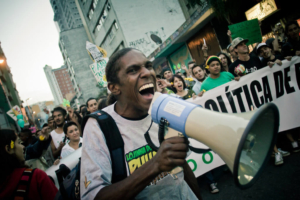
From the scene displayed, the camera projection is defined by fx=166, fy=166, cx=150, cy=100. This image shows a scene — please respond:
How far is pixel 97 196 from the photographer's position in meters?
0.85

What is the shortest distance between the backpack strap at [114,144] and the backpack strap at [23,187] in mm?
1034

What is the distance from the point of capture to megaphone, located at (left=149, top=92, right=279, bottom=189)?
629mm

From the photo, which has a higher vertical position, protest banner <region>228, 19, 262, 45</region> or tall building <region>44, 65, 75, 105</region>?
tall building <region>44, 65, 75, 105</region>

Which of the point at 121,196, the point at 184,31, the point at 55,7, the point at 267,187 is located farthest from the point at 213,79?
the point at 55,7

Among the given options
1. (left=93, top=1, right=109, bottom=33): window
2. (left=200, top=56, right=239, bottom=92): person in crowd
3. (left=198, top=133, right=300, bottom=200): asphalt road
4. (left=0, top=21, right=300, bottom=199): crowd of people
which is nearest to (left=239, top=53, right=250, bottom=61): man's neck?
(left=200, top=56, right=239, bottom=92): person in crowd

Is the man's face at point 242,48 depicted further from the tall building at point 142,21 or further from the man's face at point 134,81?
the tall building at point 142,21

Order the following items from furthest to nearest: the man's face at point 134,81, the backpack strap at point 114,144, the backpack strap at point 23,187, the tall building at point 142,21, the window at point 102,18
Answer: the window at point 102,18, the tall building at point 142,21, the backpack strap at point 23,187, the man's face at point 134,81, the backpack strap at point 114,144

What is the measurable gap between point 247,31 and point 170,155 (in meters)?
4.52

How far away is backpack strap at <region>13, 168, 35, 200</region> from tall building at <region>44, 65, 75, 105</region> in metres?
131

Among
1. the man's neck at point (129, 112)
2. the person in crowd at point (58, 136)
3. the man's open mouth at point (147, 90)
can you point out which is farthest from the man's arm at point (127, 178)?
the person in crowd at point (58, 136)

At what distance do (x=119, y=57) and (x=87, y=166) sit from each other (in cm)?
80

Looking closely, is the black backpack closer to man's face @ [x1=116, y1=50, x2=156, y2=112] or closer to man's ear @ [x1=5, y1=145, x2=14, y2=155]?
man's face @ [x1=116, y1=50, x2=156, y2=112]

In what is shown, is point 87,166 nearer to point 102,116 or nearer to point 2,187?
point 102,116

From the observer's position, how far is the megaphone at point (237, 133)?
0.63 metres
